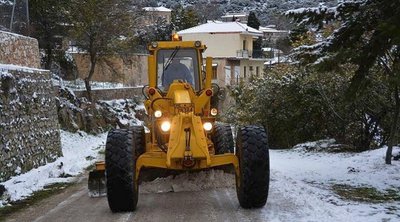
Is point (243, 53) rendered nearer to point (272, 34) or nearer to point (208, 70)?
point (272, 34)

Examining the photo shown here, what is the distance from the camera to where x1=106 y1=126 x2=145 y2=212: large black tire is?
764 cm

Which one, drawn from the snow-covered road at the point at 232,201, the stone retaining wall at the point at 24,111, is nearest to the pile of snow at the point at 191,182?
the snow-covered road at the point at 232,201

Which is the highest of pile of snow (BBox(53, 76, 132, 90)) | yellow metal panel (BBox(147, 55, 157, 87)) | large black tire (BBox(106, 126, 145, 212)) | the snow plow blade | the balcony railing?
the balcony railing

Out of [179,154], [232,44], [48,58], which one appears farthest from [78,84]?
[232,44]

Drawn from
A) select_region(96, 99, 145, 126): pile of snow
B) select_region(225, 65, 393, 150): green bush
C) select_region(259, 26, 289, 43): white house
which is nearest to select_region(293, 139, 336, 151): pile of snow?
select_region(225, 65, 393, 150): green bush

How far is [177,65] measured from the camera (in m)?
9.76

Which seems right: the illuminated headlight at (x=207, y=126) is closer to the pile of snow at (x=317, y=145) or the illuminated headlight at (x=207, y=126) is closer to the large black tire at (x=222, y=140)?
the large black tire at (x=222, y=140)

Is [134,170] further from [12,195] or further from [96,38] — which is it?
[96,38]

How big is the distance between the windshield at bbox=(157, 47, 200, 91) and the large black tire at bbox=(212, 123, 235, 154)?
3.56ft

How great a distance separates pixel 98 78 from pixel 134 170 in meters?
30.3

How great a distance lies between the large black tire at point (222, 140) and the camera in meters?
9.98

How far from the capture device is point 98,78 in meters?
37.3

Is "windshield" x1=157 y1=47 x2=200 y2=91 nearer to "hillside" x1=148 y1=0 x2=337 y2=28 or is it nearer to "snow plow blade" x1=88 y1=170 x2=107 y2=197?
"snow plow blade" x1=88 y1=170 x2=107 y2=197

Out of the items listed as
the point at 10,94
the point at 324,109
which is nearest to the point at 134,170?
the point at 10,94
